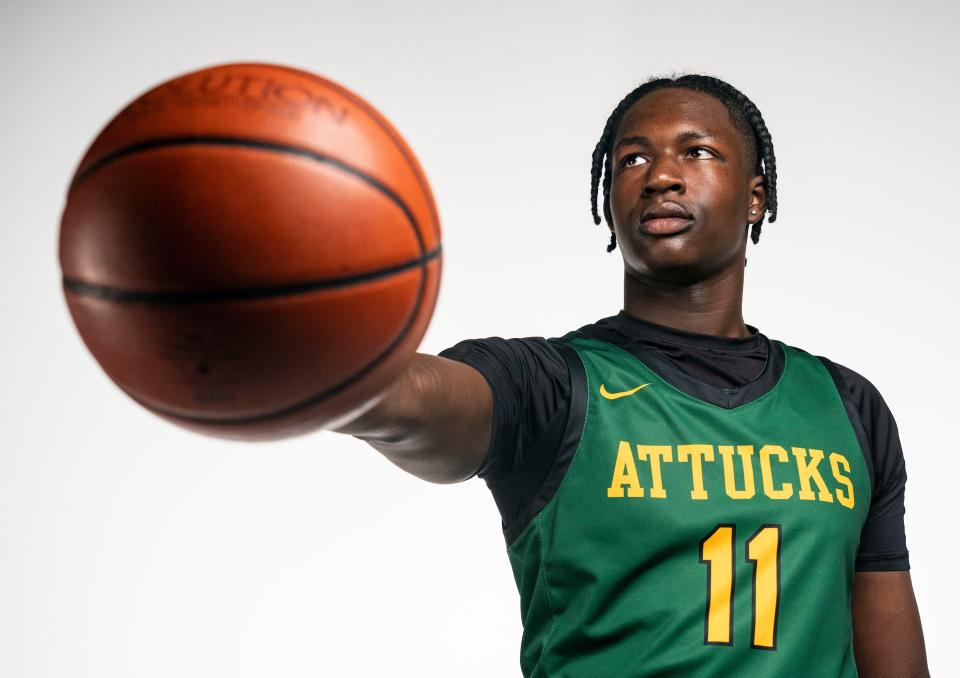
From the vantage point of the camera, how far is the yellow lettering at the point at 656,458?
1.29 m

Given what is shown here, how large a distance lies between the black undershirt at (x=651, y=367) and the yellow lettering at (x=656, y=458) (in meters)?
0.12

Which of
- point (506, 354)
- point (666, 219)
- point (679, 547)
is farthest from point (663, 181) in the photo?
point (679, 547)

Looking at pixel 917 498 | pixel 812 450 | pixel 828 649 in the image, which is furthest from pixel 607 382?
pixel 917 498

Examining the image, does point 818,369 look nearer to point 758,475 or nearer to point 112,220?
point 758,475

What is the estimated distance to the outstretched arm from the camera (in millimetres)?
1041

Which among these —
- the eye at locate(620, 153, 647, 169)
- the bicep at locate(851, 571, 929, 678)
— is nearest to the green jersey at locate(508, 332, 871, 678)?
the bicep at locate(851, 571, 929, 678)

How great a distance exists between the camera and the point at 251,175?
0.79m

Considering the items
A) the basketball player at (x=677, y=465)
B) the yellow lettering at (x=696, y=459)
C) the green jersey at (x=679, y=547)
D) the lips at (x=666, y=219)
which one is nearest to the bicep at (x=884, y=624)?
the basketball player at (x=677, y=465)

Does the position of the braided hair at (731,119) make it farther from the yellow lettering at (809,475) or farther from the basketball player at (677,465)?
the yellow lettering at (809,475)

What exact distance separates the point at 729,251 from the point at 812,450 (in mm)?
345

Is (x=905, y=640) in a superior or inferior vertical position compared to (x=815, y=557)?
inferior

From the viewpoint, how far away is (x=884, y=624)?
148 cm

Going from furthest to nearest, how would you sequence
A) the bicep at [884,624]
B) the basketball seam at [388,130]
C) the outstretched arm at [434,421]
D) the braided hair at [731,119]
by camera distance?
the braided hair at [731,119]
the bicep at [884,624]
the outstretched arm at [434,421]
the basketball seam at [388,130]

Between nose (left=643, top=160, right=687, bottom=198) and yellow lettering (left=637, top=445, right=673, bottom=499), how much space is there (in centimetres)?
41
